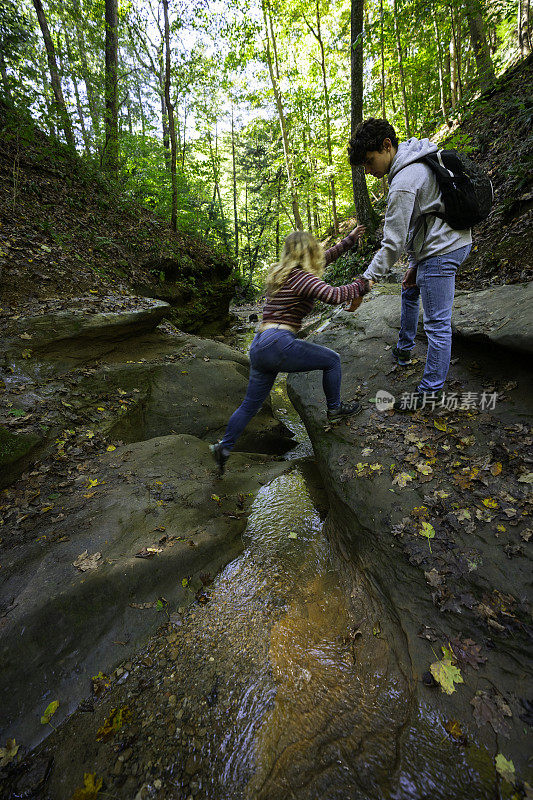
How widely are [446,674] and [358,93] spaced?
12.6 m

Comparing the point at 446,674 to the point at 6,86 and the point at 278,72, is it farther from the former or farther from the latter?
the point at 278,72

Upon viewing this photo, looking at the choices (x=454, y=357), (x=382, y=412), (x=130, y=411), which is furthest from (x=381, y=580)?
(x=130, y=411)

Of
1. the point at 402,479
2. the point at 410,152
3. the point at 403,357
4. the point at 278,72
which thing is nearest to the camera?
the point at 410,152

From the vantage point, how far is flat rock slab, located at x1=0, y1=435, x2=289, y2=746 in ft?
6.95

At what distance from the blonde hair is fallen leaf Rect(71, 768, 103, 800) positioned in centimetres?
354

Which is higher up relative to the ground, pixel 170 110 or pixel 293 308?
pixel 170 110

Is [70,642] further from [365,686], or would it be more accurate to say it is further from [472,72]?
[472,72]

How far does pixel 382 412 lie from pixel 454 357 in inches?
46.2

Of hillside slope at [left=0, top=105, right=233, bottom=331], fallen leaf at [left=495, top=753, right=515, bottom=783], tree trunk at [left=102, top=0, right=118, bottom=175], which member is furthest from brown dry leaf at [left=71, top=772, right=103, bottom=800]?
tree trunk at [left=102, top=0, right=118, bottom=175]

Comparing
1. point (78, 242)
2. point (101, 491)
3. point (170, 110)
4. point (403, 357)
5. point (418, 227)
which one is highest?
point (170, 110)

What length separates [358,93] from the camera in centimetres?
917

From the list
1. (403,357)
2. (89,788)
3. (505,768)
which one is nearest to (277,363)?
(403,357)

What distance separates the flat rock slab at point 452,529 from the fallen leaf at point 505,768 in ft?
0.10

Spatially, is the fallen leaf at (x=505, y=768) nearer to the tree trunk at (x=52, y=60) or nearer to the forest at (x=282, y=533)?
the forest at (x=282, y=533)
